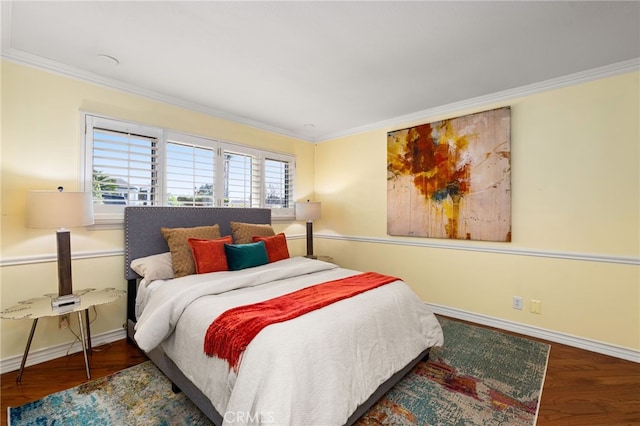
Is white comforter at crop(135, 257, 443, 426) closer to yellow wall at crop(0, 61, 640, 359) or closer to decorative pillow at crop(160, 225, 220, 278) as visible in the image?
decorative pillow at crop(160, 225, 220, 278)

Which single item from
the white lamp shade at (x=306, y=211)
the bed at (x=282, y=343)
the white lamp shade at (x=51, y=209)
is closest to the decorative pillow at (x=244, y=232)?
the bed at (x=282, y=343)

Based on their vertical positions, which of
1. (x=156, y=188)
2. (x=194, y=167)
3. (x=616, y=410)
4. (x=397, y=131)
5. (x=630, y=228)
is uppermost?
(x=397, y=131)

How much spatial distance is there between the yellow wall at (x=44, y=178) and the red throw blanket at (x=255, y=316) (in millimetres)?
1801

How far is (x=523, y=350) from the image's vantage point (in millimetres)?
2600

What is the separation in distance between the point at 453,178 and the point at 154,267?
328 cm

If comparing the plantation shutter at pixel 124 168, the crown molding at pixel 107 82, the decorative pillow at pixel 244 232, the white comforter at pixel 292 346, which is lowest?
the white comforter at pixel 292 346

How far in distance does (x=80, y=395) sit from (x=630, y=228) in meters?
4.48

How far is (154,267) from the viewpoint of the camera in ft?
8.46

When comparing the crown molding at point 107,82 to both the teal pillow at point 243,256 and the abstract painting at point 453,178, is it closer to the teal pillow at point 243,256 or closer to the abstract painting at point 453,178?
the teal pillow at point 243,256

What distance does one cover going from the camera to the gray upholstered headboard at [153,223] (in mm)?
2777

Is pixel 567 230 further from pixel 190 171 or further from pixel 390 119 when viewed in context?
pixel 190 171

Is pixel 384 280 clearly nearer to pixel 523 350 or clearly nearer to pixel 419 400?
pixel 419 400

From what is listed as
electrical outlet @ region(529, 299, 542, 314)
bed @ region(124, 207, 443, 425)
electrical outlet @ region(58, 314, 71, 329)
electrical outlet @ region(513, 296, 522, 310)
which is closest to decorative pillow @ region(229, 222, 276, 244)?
bed @ region(124, 207, 443, 425)

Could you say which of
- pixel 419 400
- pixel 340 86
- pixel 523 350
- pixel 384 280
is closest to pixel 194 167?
pixel 340 86
